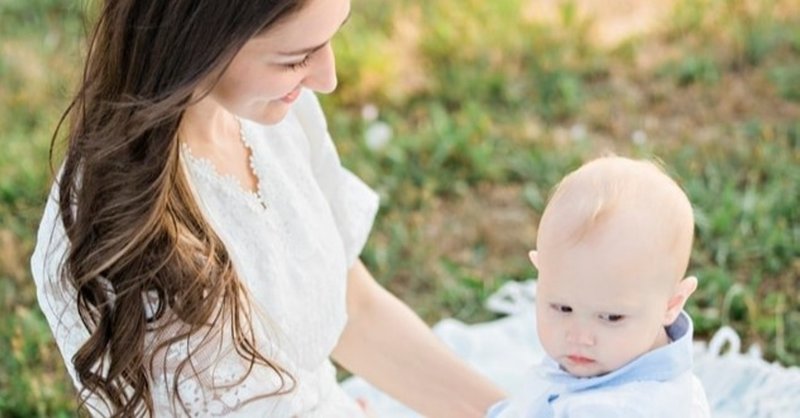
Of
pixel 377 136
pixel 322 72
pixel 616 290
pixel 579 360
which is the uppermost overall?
pixel 322 72

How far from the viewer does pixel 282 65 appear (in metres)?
1.90

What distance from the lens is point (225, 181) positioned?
2094 millimetres

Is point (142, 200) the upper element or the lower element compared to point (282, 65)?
lower

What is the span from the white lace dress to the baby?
1.32ft

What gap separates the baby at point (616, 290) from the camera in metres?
1.85

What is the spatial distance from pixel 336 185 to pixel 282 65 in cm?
53

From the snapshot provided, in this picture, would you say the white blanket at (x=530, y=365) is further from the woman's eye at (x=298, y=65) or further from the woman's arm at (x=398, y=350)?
the woman's eye at (x=298, y=65)

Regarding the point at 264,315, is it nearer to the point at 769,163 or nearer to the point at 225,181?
the point at 225,181

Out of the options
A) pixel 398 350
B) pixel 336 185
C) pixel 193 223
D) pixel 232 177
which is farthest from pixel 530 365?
pixel 193 223

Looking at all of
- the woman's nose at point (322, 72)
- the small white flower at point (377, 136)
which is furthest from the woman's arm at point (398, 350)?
the small white flower at point (377, 136)

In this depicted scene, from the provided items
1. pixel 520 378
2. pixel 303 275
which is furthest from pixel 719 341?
pixel 303 275

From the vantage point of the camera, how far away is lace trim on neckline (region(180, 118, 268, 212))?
80.9 inches

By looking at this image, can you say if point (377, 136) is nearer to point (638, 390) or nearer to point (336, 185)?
point (336, 185)

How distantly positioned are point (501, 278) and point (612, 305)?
140 centimetres
